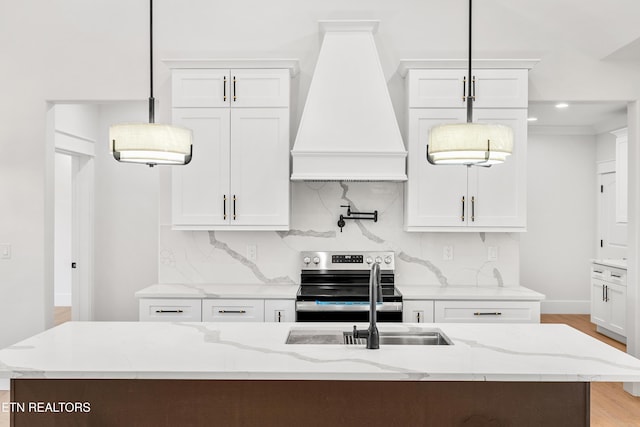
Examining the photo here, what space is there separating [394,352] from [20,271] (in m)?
3.42

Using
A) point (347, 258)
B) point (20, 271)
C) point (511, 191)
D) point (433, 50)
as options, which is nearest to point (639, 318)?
point (511, 191)

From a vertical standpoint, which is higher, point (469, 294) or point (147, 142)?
point (147, 142)

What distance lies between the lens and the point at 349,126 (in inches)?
142

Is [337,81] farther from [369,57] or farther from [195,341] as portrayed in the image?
[195,341]

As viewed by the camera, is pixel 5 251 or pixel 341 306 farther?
pixel 5 251

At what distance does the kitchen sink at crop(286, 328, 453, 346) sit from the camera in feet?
7.91

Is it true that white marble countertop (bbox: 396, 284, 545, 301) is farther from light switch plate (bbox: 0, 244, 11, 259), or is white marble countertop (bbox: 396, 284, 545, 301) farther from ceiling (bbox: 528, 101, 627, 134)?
light switch plate (bbox: 0, 244, 11, 259)

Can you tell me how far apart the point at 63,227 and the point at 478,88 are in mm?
6104

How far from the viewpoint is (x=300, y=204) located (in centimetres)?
410

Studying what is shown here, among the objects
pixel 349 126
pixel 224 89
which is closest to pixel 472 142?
pixel 349 126

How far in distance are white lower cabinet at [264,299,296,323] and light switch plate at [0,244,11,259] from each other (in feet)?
7.37

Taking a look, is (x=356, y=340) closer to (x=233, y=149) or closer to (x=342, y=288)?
(x=342, y=288)

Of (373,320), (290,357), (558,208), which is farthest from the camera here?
(558,208)

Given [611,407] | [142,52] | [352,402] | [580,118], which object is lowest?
[611,407]
